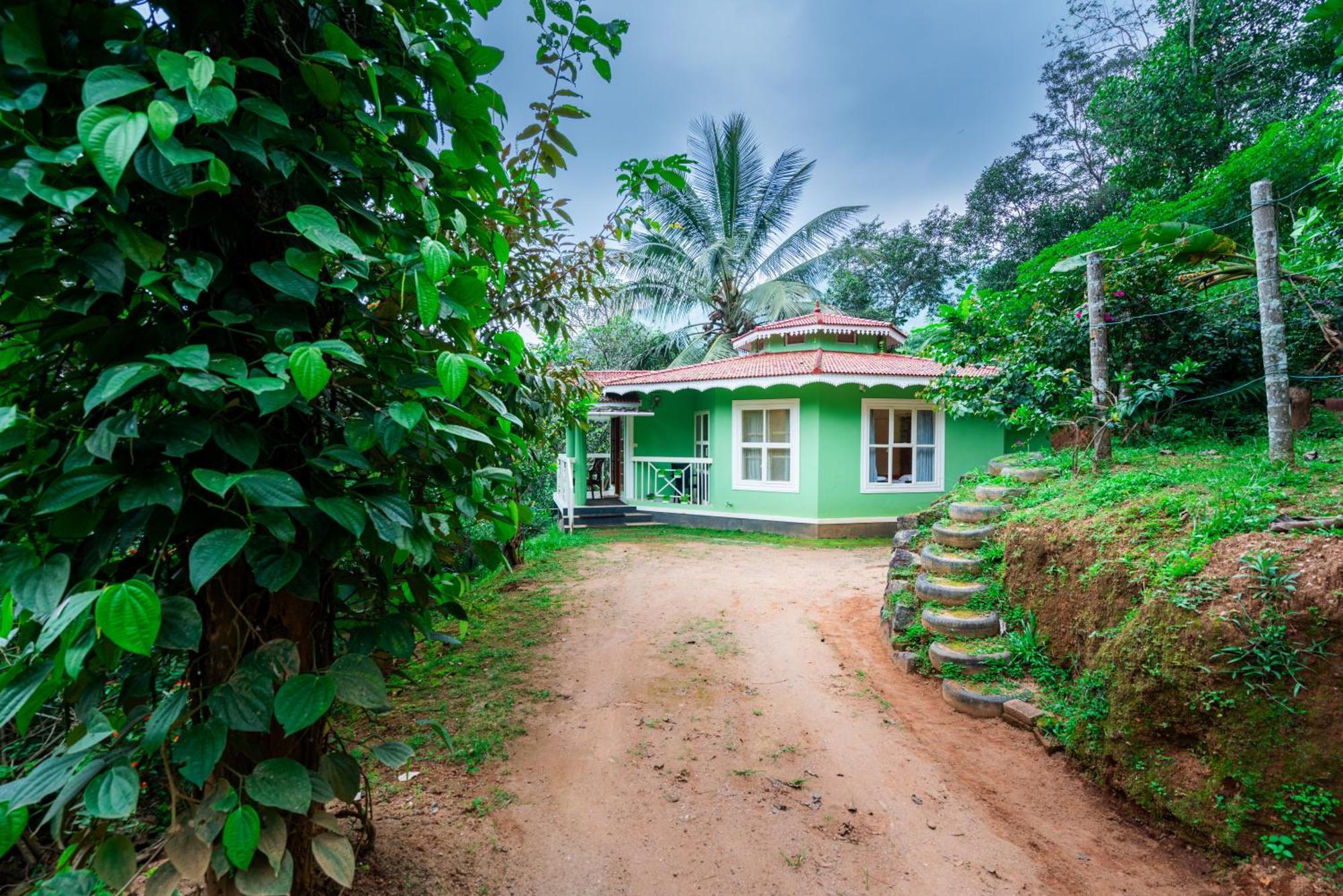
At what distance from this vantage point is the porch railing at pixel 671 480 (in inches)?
459

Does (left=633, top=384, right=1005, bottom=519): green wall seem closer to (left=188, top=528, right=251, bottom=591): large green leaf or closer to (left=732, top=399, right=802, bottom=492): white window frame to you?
(left=732, top=399, right=802, bottom=492): white window frame

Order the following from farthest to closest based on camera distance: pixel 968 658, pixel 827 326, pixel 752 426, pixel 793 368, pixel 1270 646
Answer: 1. pixel 827 326
2. pixel 752 426
3. pixel 793 368
4. pixel 968 658
5. pixel 1270 646

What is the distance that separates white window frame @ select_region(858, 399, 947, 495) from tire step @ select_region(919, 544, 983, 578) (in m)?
5.72

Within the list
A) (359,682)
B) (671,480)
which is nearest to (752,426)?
(671,480)

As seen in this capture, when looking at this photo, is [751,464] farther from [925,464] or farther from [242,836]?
[242,836]

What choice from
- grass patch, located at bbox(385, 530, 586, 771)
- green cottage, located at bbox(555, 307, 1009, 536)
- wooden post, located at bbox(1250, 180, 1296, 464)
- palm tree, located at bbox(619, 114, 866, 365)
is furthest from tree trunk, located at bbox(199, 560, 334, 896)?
palm tree, located at bbox(619, 114, 866, 365)

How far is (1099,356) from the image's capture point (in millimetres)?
4684

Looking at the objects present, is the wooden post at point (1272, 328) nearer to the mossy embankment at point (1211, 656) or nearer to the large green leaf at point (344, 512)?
the mossy embankment at point (1211, 656)

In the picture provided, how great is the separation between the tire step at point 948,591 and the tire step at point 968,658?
451 mm

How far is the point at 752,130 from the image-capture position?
Answer: 16.0m

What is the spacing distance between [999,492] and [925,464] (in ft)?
19.9

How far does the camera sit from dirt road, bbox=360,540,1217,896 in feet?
6.77

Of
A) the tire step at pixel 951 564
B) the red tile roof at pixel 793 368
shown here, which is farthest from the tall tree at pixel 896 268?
the tire step at pixel 951 564

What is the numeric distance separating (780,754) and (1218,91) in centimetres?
1575
